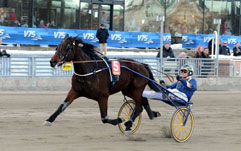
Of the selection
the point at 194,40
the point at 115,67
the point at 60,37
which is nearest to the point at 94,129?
the point at 115,67

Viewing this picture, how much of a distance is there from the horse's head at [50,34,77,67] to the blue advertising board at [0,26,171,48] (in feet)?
47.4

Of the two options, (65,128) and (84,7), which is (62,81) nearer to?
(65,128)

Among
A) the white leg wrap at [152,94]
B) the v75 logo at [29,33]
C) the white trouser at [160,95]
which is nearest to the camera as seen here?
the white trouser at [160,95]

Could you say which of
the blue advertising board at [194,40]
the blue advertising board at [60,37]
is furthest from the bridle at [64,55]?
the blue advertising board at [194,40]

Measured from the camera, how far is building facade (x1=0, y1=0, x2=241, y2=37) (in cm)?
2542

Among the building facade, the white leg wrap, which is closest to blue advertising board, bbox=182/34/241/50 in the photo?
the building facade

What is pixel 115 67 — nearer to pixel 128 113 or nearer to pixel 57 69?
pixel 128 113

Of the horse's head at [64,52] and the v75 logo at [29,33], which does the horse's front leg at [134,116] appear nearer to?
the horse's head at [64,52]

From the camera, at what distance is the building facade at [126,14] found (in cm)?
2542

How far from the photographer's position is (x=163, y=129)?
9516 millimetres

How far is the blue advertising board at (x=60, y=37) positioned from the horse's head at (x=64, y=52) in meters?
14.5

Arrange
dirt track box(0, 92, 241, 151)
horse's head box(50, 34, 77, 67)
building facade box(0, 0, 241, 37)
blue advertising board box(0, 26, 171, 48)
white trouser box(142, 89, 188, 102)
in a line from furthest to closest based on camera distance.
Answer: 1. building facade box(0, 0, 241, 37)
2. blue advertising board box(0, 26, 171, 48)
3. white trouser box(142, 89, 188, 102)
4. horse's head box(50, 34, 77, 67)
5. dirt track box(0, 92, 241, 151)

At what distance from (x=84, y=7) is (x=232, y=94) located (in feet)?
38.7

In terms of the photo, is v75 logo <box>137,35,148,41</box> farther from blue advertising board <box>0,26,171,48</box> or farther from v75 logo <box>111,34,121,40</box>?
v75 logo <box>111,34,121,40</box>
